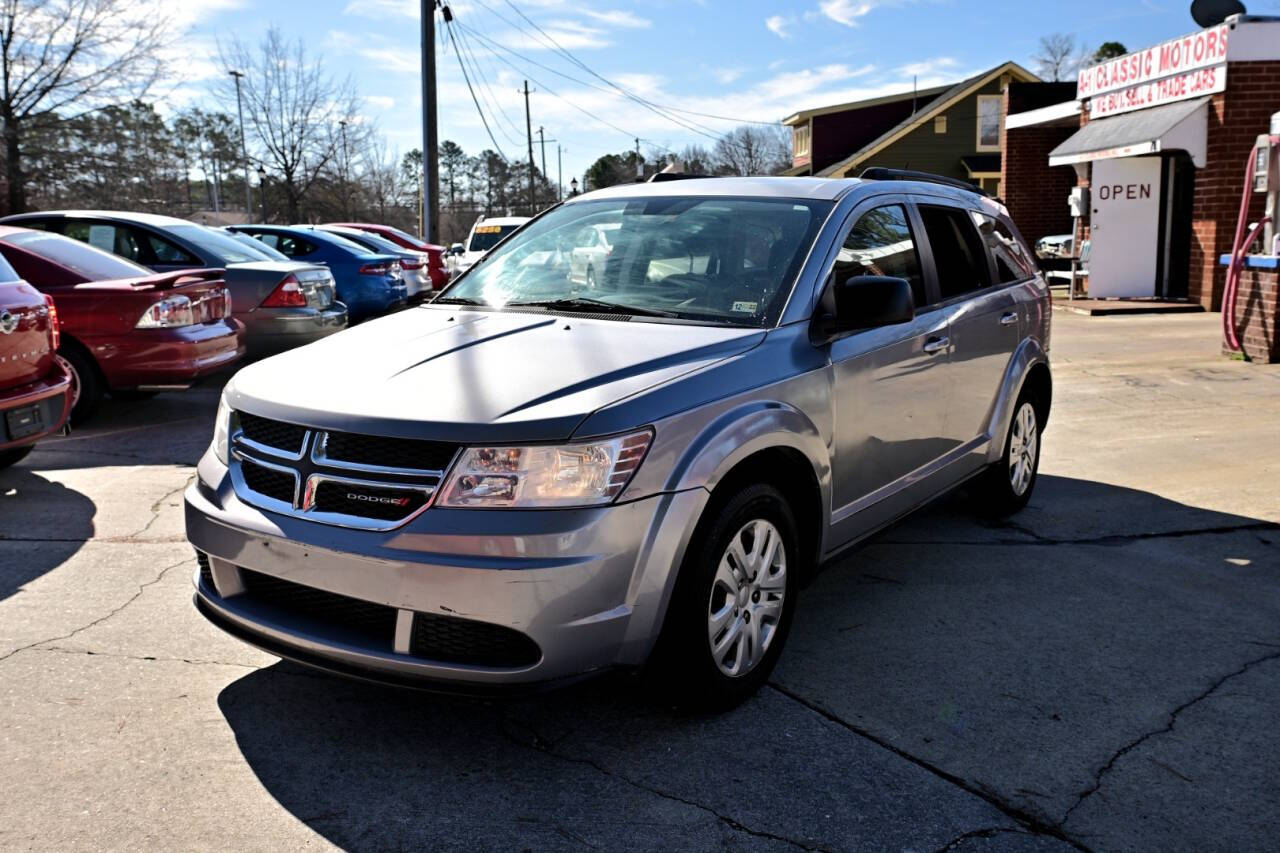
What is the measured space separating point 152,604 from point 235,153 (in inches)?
2145

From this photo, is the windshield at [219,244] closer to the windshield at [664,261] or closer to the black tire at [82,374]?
the black tire at [82,374]

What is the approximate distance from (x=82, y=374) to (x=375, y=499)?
6.25 meters

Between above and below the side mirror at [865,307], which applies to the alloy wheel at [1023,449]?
below

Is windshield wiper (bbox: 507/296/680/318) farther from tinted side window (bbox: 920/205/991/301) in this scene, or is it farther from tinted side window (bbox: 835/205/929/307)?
tinted side window (bbox: 920/205/991/301)

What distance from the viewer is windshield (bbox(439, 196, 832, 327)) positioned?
4109 mm

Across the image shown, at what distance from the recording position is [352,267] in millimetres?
14336

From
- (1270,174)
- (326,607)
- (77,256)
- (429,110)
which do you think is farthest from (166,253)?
(429,110)

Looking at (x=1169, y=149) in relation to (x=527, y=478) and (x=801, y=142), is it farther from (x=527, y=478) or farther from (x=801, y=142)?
(x=801, y=142)

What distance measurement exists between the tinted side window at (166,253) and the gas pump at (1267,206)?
34.4ft

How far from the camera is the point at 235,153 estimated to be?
54125 mm

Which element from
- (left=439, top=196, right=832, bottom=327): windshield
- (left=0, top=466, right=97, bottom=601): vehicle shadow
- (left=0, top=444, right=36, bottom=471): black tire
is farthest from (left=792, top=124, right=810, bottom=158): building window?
(left=439, top=196, right=832, bottom=327): windshield

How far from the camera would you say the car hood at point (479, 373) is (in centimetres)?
310

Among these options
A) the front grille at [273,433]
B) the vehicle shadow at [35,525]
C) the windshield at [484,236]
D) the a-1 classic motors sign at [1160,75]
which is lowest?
the vehicle shadow at [35,525]

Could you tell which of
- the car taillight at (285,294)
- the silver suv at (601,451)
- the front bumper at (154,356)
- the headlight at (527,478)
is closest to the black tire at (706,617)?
the silver suv at (601,451)
